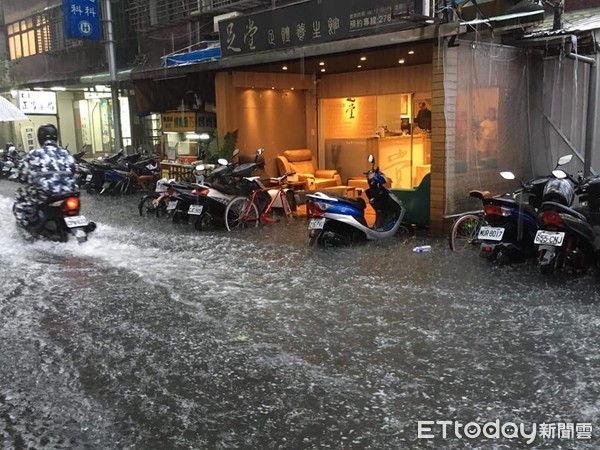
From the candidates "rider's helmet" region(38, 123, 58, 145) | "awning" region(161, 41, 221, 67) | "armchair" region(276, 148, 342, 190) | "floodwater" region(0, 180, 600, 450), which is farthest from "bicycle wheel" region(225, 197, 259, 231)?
"awning" region(161, 41, 221, 67)

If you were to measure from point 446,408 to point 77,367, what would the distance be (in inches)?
115

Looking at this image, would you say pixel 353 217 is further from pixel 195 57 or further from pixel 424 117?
pixel 195 57

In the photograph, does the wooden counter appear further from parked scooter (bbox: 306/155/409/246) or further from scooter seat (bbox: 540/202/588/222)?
scooter seat (bbox: 540/202/588/222)

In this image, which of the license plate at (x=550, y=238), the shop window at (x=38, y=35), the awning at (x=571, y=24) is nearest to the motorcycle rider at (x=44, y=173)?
the license plate at (x=550, y=238)

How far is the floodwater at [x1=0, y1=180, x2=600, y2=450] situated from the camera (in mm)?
3670

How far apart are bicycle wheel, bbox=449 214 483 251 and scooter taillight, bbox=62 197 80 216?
592 centimetres

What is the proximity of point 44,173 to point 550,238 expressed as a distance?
747 centimetres

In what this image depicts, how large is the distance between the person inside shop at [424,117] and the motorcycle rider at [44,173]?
8.33 metres

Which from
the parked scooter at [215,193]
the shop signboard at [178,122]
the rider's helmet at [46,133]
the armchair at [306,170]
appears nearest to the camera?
the rider's helmet at [46,133]

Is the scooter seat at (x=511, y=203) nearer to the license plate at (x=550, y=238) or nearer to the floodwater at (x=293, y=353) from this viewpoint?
the license plate at (x=550, y=238)

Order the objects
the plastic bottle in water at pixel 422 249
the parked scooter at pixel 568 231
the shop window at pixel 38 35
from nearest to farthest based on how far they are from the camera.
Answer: the parked scooter at pixel 568 231 → the plastic bottle in water at pixel 422 249 → the shop window at pixel 38 35

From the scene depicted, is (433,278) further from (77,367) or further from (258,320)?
(77,367)

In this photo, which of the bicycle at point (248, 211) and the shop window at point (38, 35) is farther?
the shop window at point (38, 35)

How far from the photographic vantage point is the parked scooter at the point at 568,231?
6602mm
